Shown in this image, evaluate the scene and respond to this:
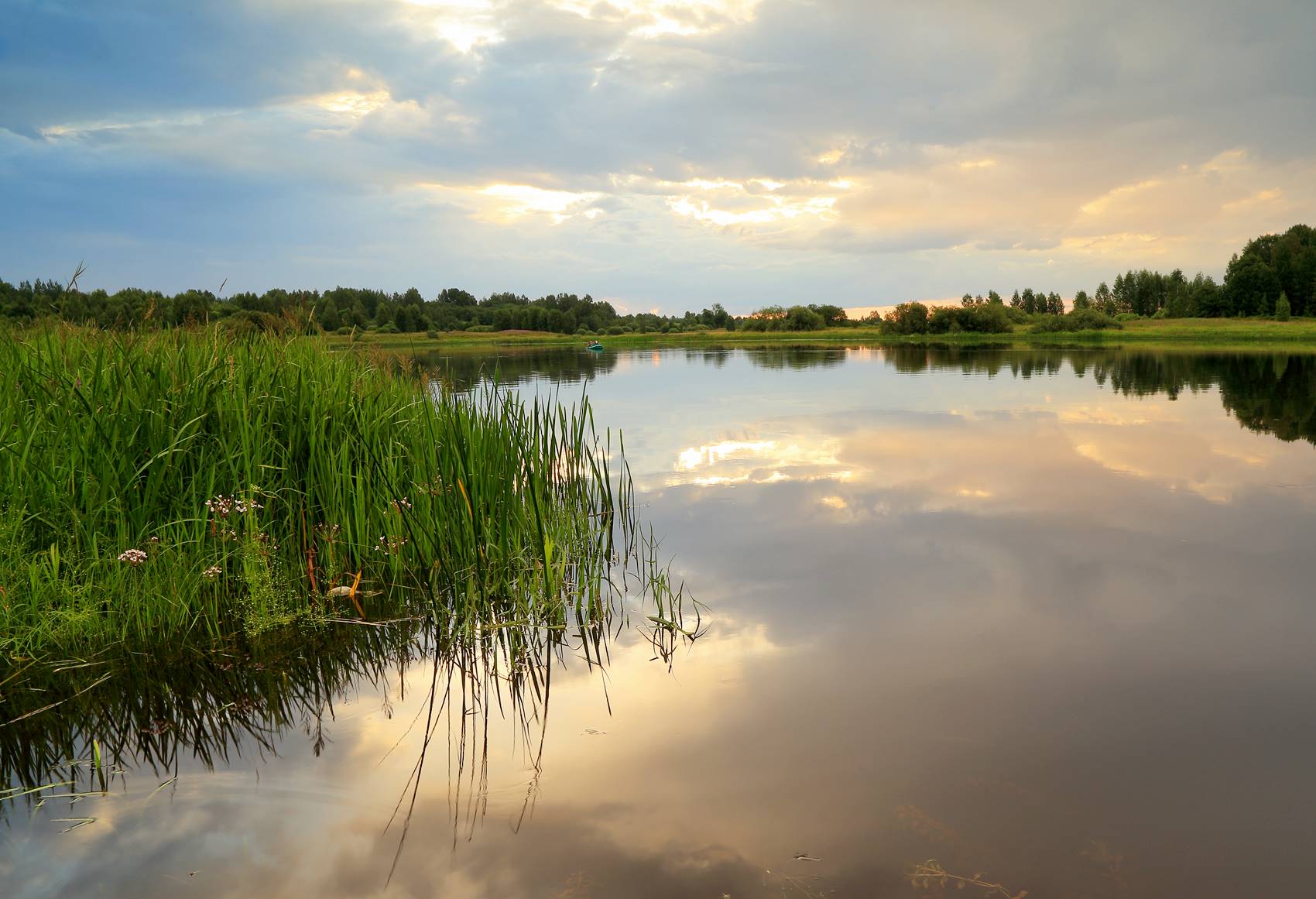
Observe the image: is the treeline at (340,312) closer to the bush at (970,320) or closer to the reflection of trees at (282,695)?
the reflection of trees at (282,695)

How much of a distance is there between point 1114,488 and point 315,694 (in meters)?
11.1

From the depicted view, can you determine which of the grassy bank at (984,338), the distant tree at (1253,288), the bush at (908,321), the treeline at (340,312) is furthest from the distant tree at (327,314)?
the distant tree at (1253,288)

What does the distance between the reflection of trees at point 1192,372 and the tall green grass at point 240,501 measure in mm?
16640

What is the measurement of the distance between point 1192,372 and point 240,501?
38793 millimetres

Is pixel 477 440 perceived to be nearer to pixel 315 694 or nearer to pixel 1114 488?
pixel 315 694

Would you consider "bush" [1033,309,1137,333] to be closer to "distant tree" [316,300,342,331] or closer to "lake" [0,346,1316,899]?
"distant tree" [316,300,342,331]

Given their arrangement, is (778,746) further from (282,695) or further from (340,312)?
(340,312)

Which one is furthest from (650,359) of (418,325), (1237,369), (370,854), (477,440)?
(370,854)

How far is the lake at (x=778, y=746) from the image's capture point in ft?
10.4

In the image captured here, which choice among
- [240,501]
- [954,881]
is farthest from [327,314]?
[954,881]

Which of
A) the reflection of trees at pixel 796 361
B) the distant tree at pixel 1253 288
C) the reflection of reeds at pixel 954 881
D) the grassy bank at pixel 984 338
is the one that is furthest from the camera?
the distant tree at pixel 1253 288

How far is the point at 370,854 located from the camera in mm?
3242

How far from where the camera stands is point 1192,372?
33250mm

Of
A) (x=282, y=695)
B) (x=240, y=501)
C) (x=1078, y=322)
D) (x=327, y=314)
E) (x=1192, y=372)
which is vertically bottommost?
(x=282, y=695)
